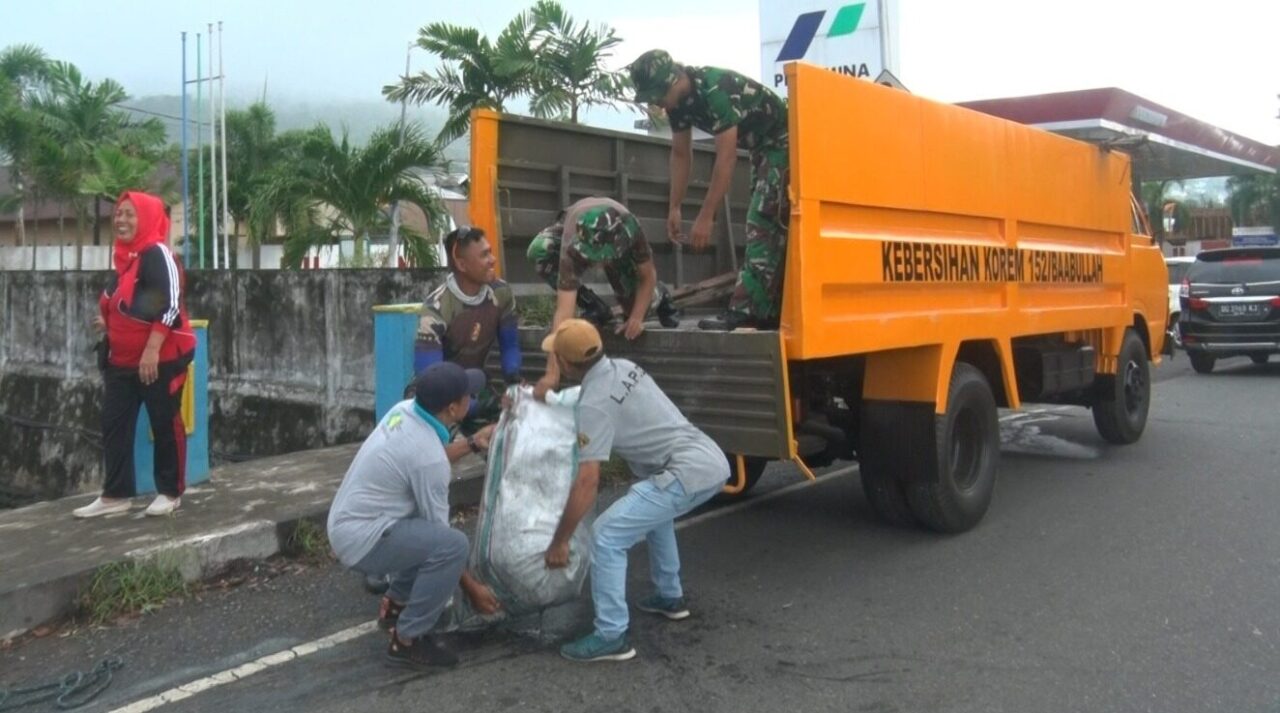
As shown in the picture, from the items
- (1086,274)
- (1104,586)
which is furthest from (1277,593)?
(1086,274)

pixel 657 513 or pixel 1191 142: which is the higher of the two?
pixel 1191 142

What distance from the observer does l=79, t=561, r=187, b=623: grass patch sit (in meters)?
4.77

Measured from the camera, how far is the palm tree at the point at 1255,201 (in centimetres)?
4328

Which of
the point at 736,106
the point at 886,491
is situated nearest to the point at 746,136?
the point at 736,106

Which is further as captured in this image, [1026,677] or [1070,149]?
[1070,149]

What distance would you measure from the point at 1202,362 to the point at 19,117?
26.3 meters

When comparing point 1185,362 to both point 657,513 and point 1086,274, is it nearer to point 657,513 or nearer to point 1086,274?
point 1086,274

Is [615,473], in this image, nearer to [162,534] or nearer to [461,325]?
[461,325]

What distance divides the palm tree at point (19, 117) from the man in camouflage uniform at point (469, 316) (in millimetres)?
26714

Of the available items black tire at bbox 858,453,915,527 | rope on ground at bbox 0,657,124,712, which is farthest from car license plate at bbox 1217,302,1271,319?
rope on ground at bbox 0,657,124,712

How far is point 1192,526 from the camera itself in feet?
20.1

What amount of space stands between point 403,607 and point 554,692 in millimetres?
745

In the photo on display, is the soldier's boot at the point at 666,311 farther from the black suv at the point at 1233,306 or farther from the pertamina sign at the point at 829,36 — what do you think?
the black suv at the point at 1233,306

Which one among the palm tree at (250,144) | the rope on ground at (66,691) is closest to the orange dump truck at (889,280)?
the rope on ground at (66,691)
